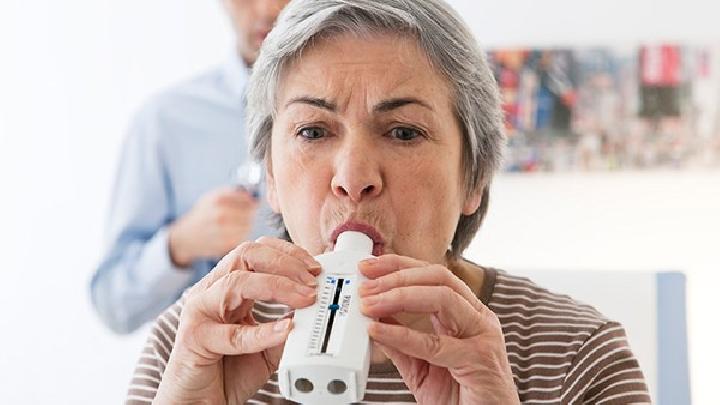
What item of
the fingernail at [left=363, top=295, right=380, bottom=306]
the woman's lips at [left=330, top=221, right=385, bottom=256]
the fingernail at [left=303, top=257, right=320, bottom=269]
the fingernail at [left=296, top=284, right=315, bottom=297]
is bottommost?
the fingernail at [left=363, top=295, right=380, bottom=306]

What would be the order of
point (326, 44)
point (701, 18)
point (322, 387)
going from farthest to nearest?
point (701, 18) < point (326, 44) < point (322, 387)

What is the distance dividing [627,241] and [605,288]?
1.32 m

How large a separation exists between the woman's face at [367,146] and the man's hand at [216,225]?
0.94m

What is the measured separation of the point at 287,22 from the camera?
1265 millimetres

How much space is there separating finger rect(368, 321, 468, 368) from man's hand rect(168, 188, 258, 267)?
3.96ft

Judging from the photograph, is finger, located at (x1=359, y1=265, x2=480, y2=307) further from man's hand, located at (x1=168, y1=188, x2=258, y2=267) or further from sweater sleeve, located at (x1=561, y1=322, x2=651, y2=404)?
man's hand, located at (x1=168, y1=188, x2=258, y2=267)

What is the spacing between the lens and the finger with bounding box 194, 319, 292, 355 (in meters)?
1.00

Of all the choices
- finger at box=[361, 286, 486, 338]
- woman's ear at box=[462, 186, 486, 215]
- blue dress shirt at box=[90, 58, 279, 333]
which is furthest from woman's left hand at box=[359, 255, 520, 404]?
blue dress shirt at box=[90, 58, 279, 333]

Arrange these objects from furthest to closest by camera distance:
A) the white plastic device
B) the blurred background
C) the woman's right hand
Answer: the blurred background → the woman's right hand → the white plastic device

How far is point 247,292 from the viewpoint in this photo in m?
1.03

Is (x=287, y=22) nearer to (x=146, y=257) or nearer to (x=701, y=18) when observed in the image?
(x=146, y=257)

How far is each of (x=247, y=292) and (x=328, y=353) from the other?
6.2 inches

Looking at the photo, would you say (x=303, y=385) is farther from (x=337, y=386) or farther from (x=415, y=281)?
(x=415, y=281)

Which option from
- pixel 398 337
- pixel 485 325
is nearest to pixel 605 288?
pixel 485 325
